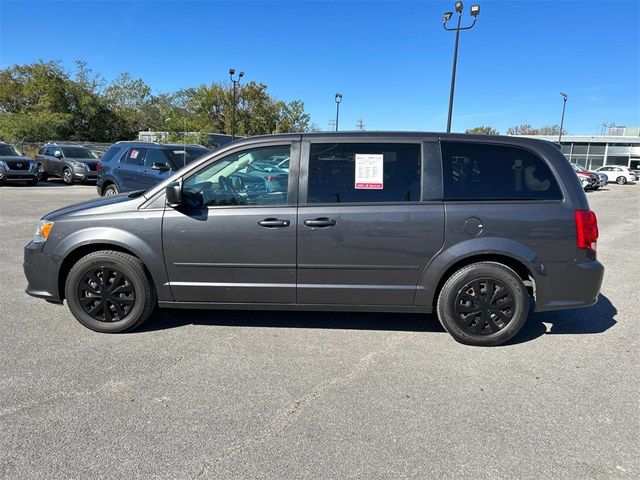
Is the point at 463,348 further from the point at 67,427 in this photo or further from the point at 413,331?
the point at 67,427

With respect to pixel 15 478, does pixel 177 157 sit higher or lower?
higher

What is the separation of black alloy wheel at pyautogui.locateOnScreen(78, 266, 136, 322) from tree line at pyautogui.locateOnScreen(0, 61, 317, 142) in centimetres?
3022

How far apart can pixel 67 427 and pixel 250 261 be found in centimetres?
177

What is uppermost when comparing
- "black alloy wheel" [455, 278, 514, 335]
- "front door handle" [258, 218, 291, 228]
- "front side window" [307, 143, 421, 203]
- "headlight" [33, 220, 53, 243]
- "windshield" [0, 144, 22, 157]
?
"windshield" [0, 144, 22, 157]

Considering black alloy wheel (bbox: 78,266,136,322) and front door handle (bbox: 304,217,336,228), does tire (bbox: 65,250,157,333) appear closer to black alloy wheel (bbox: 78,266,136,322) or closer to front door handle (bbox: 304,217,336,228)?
black alloy wheel (bbox: 78,266,136,322)

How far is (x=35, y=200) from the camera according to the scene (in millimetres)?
14062

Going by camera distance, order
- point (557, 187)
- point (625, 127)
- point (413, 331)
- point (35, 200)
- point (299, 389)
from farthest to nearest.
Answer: point (625, 127) → point (35, 200) → point (413, 331) → point (557, 187) → point (299, 389)

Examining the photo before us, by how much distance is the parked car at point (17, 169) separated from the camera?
17844 millimetres

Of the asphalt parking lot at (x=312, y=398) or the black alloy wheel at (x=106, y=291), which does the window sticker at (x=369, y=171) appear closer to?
the asphalt parking lot at (x=312, y=398)

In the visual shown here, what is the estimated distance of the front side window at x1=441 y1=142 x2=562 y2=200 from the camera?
3.92 meters

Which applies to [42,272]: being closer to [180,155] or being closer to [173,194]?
[173,194]

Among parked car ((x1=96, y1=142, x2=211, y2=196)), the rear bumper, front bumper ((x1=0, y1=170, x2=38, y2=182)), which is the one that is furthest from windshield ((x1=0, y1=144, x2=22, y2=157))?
the rear bumper

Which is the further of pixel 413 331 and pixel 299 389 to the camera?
pixel 413 331

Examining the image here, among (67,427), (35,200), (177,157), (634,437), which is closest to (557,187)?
(634,437)
